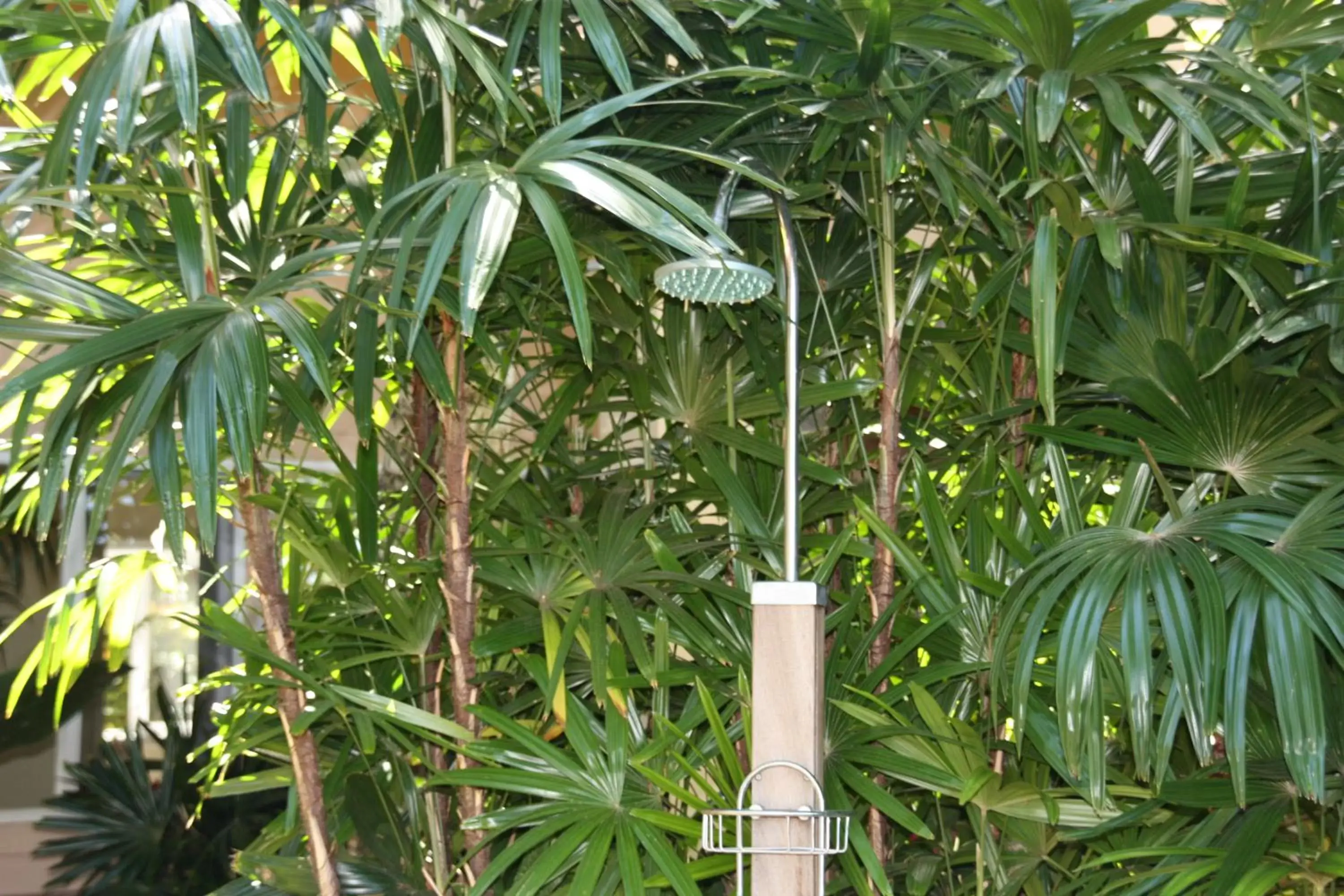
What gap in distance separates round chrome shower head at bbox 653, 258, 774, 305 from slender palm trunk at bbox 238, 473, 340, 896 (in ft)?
2.27

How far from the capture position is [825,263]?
1.98 metres

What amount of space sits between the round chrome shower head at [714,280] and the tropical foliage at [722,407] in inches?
0.8

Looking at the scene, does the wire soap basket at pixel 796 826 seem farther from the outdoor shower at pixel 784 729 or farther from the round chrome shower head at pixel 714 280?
the round chrome shower head at pixel 714 280

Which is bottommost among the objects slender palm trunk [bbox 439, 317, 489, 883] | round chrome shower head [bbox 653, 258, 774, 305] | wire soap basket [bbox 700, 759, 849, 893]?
wire soap basket [bbox 700, 759, 849, 893]

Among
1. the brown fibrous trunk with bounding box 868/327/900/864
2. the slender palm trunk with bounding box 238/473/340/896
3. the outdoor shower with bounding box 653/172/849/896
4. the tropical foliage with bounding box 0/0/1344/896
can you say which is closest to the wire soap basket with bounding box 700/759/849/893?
the outdoor shower with bounding box 653/172/849/896

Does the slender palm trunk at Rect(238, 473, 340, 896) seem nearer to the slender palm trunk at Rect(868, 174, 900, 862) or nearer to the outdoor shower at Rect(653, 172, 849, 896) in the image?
the outdoor shower at Rect(653, 172, 849, 896)

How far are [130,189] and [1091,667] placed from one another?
123 centimetres

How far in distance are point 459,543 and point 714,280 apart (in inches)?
24.8

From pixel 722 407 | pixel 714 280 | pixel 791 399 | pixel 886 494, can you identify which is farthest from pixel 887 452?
pixel 714 280

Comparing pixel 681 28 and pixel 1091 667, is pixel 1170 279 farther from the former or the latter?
pixel 681 28

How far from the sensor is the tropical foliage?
1.37 m

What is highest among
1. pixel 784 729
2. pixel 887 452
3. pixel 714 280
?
pixel 714 280

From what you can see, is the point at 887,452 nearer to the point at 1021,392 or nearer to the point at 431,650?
the point at 1021,392

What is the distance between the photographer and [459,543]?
1766 millimetres
